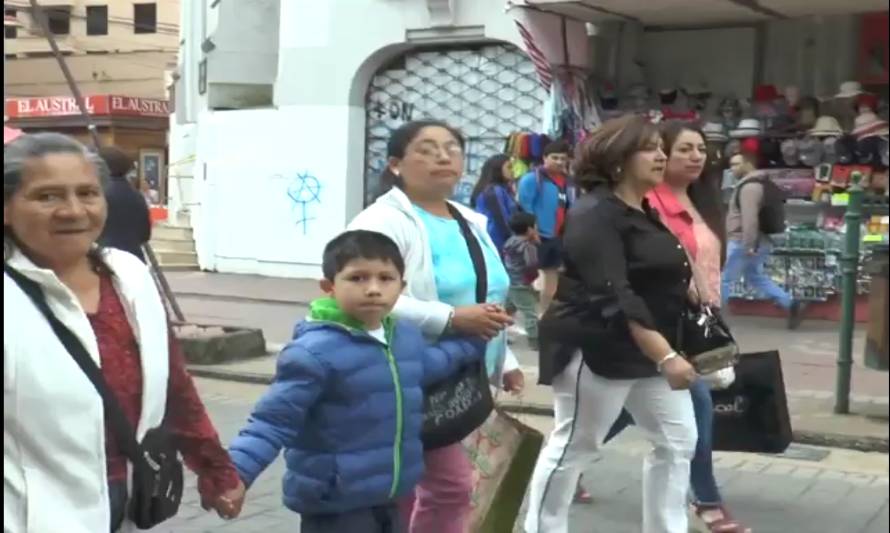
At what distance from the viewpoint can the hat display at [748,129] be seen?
41.3 ft

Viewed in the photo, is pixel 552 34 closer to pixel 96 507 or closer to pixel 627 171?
pixel 627 171

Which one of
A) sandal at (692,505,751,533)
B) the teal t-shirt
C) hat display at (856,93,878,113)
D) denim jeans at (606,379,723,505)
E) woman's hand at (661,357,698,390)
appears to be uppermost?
hat display at (856,93,878,113)

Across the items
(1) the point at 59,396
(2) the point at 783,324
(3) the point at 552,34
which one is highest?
(3) the point at 552,34

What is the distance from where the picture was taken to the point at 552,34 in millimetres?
13422

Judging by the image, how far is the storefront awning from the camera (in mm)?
11938

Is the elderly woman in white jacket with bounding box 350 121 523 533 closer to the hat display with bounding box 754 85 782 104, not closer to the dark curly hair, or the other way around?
the dark curly hair

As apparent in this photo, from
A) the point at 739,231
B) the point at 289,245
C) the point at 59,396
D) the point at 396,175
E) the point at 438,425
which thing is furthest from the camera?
the point at 289,245

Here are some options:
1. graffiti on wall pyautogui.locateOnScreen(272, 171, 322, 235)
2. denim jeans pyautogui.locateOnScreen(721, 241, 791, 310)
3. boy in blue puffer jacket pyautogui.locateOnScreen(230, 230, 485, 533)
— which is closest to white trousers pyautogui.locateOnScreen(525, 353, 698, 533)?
boy in blue puffer jacket pyautogui.locateOnScreen(230, 230, 485, 533)

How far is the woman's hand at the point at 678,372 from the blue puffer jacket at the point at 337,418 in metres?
1.01

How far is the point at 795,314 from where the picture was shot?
1204 cm

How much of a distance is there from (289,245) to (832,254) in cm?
792

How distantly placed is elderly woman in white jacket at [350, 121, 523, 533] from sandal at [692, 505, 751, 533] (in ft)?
4.75

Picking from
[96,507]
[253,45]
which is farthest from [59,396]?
[253,45]

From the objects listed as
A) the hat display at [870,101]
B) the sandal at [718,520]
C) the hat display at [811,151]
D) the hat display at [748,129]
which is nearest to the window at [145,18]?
the hat display at [748,129]
